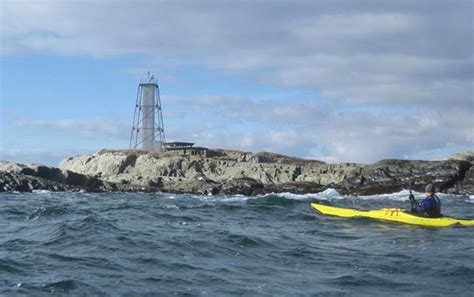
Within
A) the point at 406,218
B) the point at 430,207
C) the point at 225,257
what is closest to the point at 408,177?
the point at 406,218

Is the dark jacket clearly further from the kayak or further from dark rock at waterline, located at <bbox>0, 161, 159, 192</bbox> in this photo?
dark rock at waterline, located at <bbox>0, 161, 159, 192</bbox>

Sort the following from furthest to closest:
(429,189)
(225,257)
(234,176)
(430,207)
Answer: (234,176) < (430,207) < (429,189) < (225,257)

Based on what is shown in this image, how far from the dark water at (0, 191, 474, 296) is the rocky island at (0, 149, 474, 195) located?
18.7 meters

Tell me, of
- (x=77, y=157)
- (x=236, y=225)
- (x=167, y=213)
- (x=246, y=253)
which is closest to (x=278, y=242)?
(x=246, y=253)

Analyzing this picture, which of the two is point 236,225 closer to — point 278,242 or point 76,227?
point 278,242

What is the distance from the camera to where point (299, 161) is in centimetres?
5675

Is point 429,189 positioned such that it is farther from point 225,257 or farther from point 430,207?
point 225,257

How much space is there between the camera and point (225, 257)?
12102 mm

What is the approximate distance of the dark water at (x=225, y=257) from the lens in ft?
30.8

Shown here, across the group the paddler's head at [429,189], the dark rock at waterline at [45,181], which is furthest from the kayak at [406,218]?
the dark rock at waterline at [45,181]

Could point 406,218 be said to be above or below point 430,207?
below

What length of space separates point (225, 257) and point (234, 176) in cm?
3337

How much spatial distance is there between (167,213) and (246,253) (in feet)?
27.4

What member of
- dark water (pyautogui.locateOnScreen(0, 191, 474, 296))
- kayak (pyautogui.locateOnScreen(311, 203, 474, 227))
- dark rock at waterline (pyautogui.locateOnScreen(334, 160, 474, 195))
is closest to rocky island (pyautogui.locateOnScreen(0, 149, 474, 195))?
dark rock at waterline (pyautogui.locateOnScreen(334, 160, 474, 195))
